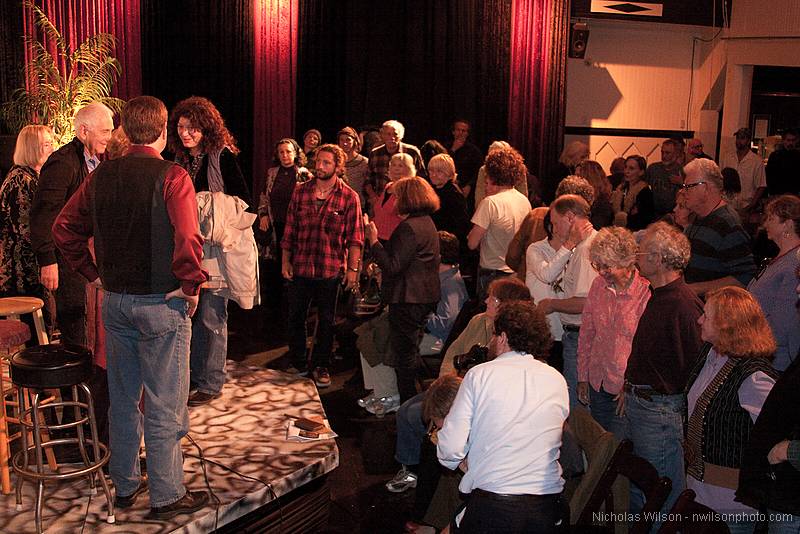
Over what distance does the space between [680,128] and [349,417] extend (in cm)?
788

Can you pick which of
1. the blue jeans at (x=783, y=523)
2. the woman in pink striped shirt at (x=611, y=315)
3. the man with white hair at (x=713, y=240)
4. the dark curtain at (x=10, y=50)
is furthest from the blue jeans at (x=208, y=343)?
the dark curtain at (x=10, y=50)

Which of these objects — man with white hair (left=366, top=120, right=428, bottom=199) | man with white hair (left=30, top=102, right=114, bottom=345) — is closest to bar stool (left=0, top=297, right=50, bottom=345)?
man with white hair (left=30, top=102, right=114, bottom=345)

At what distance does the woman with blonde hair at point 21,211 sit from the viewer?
4375mm

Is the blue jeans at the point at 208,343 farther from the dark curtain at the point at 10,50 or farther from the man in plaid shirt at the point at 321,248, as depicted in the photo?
the dark curtain at the point at 10,50

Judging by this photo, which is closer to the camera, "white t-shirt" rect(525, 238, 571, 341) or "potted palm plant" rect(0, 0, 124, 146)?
"white t-shirt" rect(525, 238, 571, 341)

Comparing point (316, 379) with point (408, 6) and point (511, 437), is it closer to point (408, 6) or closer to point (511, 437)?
point (511, 437)

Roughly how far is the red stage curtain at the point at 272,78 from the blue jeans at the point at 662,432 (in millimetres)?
7219

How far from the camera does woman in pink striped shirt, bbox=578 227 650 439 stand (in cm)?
360

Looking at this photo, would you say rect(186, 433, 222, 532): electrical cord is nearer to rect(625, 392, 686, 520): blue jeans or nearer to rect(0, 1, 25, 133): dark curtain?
rect(625, 392, 686, 520): blue jeans

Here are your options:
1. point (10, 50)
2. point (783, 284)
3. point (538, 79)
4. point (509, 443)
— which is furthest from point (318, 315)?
point (538, 79)

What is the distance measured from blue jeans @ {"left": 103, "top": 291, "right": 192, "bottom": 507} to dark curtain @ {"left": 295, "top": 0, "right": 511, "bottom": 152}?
7.07m

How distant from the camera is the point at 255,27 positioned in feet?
31.4

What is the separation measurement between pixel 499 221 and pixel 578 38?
603 centimetres

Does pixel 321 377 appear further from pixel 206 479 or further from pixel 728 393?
pixel 728 393
